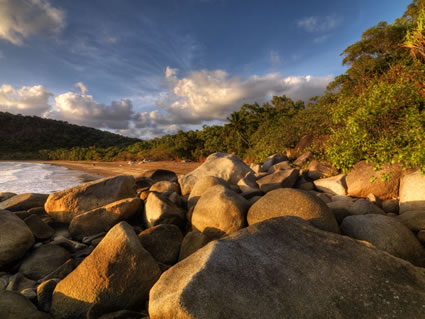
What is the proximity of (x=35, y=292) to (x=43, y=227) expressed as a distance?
2270 mm

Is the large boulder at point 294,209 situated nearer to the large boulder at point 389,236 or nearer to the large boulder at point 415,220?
the large boulder at point 389,236

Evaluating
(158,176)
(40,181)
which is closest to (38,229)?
(158,176)

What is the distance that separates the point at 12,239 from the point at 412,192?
27.3 feet

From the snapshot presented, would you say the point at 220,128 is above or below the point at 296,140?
above

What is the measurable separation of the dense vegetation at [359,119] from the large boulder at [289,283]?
3.62 metres

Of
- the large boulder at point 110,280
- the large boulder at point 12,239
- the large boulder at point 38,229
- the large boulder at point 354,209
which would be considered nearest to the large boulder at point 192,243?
the large boulder at point 110,280

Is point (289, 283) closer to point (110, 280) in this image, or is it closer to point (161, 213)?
point (110, 280)

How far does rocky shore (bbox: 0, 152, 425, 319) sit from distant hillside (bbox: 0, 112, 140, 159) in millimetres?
59995

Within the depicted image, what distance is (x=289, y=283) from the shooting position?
7.13 feet

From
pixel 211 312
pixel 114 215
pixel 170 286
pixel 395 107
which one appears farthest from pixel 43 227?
pixel 395 107

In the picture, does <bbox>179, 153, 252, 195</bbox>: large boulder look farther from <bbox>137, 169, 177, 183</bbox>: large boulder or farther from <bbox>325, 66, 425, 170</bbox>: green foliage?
<bbox>325, 66, 425, 170</bbox>: green foliage

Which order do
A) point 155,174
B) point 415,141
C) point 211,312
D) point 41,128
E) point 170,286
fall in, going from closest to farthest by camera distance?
point 211,312 → point 170,286 → point 415,141 → point 155,174 → point 41,128

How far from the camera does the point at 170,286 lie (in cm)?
216

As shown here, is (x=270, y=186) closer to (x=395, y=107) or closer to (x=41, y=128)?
(x=395, y=107)
